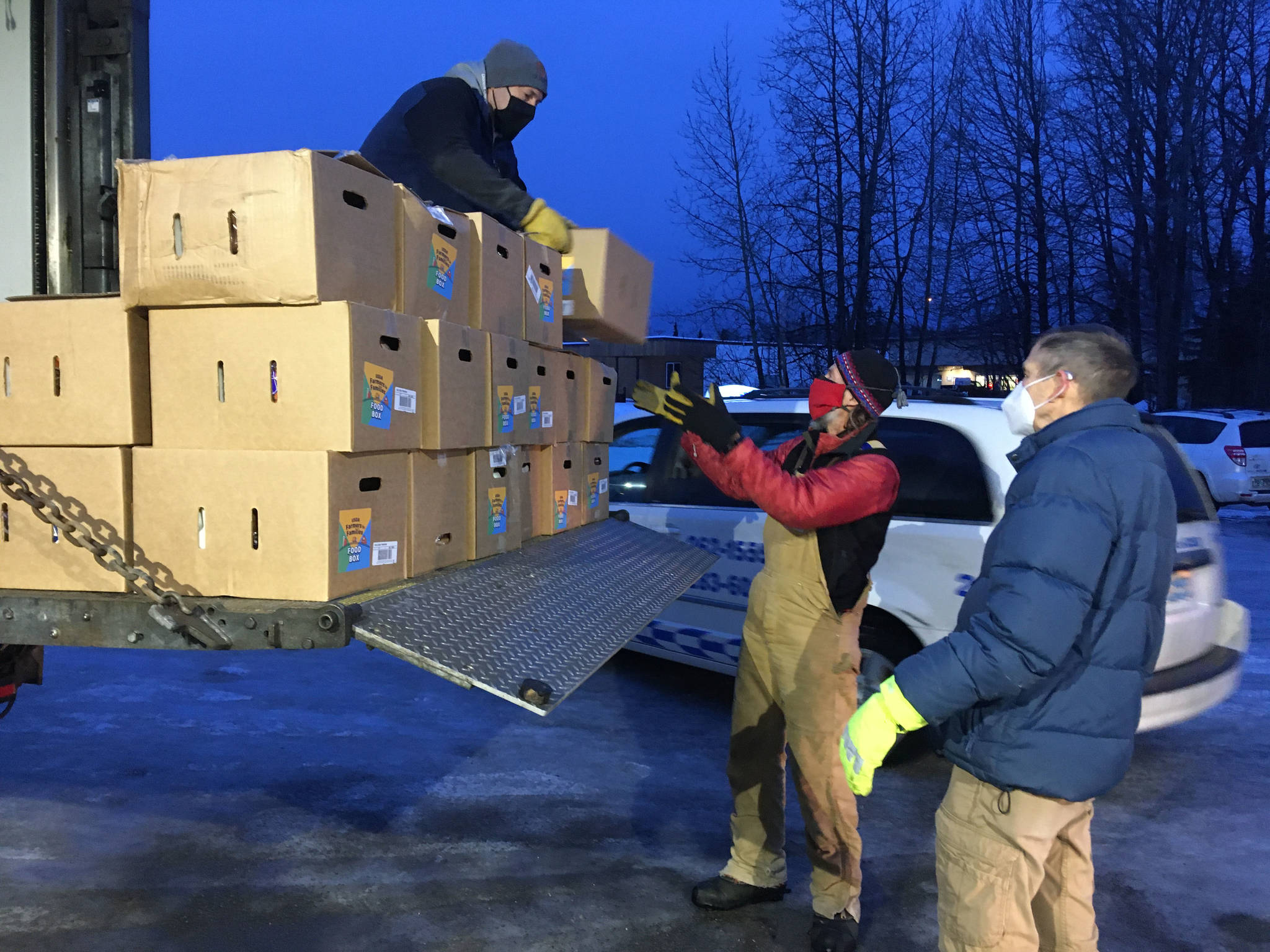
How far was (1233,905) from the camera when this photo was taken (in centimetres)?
378

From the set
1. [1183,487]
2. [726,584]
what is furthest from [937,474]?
[726,584]

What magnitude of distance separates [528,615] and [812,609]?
102 cm

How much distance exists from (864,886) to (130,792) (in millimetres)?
3270

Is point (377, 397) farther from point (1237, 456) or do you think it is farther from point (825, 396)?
point (1237, 456)

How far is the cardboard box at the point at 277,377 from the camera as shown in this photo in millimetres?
2693

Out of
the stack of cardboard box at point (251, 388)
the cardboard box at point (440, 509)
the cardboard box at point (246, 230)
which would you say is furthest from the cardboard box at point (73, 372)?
the cardboard box at point (440, 509)

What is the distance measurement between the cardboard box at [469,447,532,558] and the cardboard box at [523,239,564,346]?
0.52 metres

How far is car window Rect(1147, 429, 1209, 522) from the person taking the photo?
488 cm

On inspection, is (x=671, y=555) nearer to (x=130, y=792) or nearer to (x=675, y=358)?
(x=130, y=792)

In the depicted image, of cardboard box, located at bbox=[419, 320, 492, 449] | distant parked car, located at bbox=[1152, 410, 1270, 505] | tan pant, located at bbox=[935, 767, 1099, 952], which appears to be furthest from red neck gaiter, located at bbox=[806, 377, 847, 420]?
distant parked car, located at bbox=[1152, 410, 1270, 505]

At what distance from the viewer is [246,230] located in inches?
106

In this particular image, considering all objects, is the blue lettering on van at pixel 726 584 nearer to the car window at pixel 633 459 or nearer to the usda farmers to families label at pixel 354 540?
the car window at pixel 633 459

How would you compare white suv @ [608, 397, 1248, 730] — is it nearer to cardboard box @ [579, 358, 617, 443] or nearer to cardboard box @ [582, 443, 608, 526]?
cardboard box @ [582, 443, 608, 526]

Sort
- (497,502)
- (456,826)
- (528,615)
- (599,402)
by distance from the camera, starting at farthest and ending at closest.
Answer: (599,402)
(456,826)
(497,502)
(528,615)
